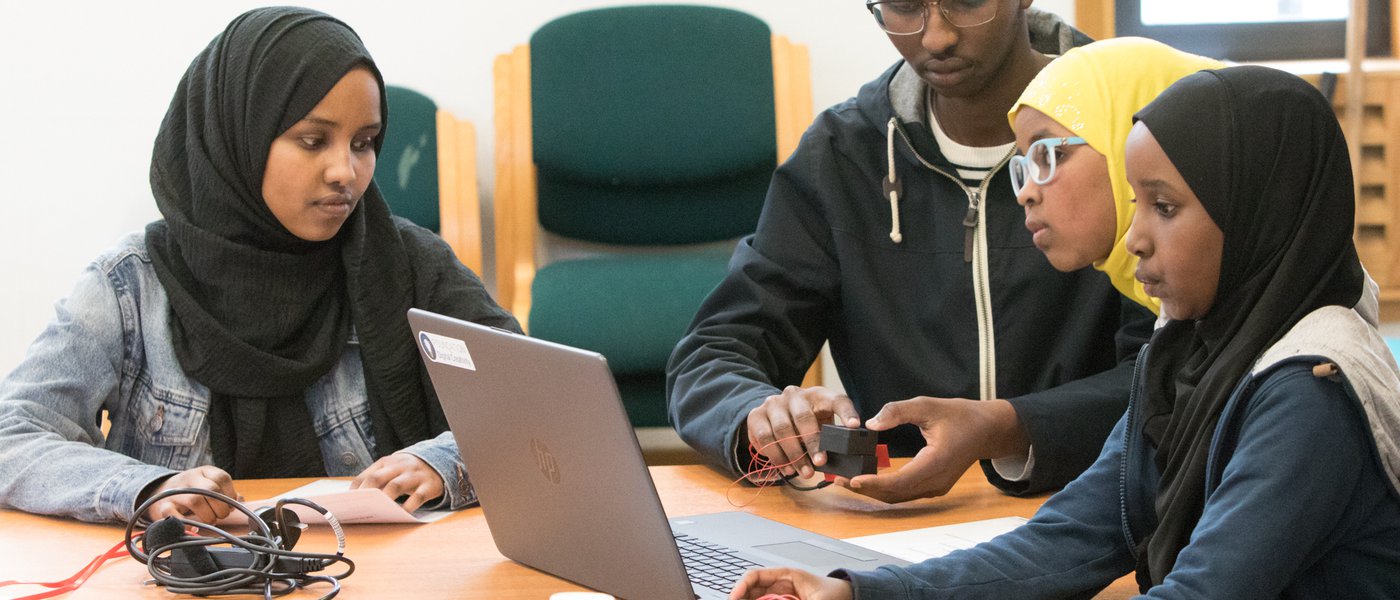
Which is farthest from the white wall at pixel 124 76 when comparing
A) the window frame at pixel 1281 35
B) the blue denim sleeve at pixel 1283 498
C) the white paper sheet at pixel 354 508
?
the blue denim sleeve at pixel 1283 498

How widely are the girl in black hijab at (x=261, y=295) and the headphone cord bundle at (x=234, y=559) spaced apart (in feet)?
1.31

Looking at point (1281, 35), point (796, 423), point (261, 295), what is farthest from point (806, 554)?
point (1281, 35)

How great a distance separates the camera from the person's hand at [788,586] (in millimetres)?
951

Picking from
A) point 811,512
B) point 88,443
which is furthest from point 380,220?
point 811,512

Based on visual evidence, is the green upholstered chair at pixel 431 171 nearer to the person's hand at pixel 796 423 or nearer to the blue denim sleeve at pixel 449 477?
the blue denim sleeve at pixel 449 477

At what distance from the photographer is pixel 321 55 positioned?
1707 mm

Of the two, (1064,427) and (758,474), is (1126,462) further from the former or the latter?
(758,474)

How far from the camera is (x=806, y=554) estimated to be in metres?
1.20

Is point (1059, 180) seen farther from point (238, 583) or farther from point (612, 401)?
point (238, 583)

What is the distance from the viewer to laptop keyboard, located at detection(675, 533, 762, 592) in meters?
1.12

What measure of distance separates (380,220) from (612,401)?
970mm

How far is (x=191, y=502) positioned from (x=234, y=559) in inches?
6.9

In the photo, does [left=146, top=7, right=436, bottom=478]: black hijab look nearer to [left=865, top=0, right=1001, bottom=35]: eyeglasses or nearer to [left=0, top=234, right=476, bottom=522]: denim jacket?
[left=0, top=234, right=476, bottom=522]: denim jacket

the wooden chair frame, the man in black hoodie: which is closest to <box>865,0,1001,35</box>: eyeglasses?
the man in black hoodie
